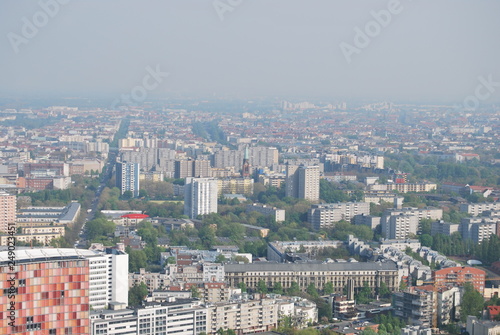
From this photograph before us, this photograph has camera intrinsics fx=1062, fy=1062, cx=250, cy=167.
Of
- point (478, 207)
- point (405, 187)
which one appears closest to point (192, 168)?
point (405, 187)

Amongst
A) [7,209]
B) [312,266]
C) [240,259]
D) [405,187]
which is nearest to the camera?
[312,266]

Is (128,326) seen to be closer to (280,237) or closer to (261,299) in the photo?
(261,299)

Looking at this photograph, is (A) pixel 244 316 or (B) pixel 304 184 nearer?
(A) pixel 244 316

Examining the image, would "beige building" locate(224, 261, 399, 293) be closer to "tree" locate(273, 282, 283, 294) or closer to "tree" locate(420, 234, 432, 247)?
"tree" locate(273, 282, 283, 294)

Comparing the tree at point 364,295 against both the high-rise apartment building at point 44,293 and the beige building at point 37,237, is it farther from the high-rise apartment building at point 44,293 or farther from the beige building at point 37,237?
the high-rise apartment building at point 44,293

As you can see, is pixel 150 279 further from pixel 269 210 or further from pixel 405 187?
pixel 405 187

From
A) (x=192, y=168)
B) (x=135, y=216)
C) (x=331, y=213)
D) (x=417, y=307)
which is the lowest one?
(x=417, y=307)

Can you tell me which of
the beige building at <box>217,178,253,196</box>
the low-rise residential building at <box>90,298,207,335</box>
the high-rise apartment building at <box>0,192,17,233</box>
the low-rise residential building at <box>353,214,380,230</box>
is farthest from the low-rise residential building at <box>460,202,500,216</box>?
the low-rise residential building at <box>90,298,207,335</box>
